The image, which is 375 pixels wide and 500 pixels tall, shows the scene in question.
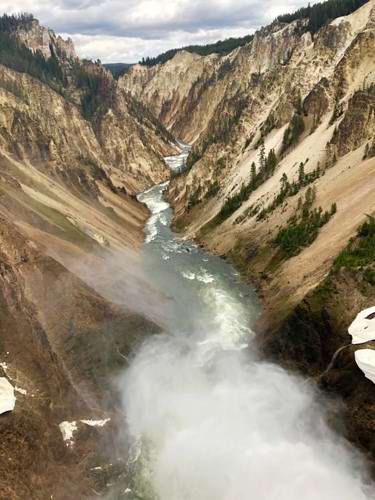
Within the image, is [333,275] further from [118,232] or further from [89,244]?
[118,232]

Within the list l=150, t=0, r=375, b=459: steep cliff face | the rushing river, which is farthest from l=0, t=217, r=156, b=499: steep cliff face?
l=150, t=0, r=375, b=459: steep cliff face

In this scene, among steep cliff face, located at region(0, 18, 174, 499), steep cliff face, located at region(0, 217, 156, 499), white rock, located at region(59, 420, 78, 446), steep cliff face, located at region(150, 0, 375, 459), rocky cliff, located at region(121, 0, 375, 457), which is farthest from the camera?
rocky cliff, located at region(121, 0, 375, 457)

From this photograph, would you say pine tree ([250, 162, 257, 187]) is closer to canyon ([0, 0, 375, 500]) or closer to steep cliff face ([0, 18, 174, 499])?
canyon ([0, 0, 375, 500])

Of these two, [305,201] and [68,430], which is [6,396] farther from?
[305,201]

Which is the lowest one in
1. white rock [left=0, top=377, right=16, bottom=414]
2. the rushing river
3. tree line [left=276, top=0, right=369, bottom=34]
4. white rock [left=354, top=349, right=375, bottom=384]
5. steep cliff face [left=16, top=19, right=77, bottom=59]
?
the rushing river

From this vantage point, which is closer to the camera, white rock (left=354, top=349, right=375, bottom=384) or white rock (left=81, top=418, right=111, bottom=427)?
white rock (left=354, top=349, right=375, bottom=384)

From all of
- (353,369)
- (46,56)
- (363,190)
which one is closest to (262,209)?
(363,190)
